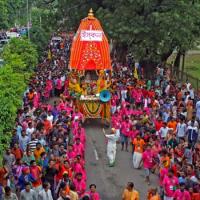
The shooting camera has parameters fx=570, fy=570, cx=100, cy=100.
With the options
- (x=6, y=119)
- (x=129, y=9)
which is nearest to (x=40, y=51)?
(x=129, y=9)

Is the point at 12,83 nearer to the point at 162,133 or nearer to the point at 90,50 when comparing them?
the point at 90,50

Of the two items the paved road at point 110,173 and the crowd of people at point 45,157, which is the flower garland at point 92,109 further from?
the paved road at point 110,173

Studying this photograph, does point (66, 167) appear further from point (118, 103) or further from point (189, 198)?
point (118, 103)

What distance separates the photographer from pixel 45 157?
1470 cm

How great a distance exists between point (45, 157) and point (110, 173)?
341 centimetres

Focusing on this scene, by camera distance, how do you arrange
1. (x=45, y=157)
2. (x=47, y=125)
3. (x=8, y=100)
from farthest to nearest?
(x=47, y=125) < (x=8, y=100) < (x=45, y=157)

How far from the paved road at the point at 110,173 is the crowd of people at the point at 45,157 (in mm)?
822

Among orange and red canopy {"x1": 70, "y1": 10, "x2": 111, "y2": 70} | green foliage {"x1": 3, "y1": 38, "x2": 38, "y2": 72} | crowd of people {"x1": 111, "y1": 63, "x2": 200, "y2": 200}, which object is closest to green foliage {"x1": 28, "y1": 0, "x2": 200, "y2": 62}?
crowd of people {"x1": 111, "y1": 63, "x2": 200, "y2": 200}

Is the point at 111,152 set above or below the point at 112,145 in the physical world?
below

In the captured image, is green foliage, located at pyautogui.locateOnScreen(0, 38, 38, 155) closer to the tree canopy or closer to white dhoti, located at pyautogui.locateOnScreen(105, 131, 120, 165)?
white dhoti, located at pyautogui.locateOnScreen(105, 131, 120, 165)

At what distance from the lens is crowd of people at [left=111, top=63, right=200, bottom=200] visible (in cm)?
1349

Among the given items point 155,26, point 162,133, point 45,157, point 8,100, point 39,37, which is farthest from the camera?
point 39,37

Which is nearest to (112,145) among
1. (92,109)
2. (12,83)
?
(12,83)

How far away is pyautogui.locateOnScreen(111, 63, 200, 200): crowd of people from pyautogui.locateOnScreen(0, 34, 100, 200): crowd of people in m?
1.39
